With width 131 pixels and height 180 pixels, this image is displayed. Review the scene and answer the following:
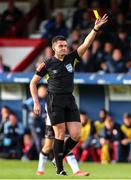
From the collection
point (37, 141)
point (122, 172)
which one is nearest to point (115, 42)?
point (37, 141)

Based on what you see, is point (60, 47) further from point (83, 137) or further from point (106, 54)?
point (106, 54)

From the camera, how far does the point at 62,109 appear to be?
1333 cm

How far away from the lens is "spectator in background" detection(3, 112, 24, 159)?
19953 millimetres

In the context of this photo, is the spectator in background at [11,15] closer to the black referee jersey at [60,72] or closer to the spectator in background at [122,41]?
the spectator in background at [122,41]

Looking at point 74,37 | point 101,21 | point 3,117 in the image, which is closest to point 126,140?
point 3,117

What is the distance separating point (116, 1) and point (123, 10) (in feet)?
1.29

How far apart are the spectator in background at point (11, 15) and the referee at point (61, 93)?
34.6 ft

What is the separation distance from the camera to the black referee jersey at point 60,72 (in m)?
13.4

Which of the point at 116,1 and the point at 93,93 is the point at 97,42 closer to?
the point at 93,93

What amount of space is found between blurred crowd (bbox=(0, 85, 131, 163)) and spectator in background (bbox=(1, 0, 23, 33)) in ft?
13.6

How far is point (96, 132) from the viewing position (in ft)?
63.4

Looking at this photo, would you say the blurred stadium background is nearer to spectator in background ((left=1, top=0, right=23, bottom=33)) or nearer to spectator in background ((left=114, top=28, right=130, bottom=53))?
spectator in background ((left=114, top=28, right=130, bottom=53))

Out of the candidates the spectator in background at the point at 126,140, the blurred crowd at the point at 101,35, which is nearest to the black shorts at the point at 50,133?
the blurred crowd at the point at 101,35

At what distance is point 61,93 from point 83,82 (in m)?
6.04
